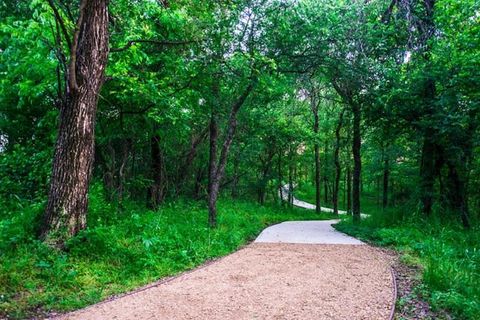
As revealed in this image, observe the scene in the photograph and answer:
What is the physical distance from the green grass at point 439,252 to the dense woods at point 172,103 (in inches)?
1.5

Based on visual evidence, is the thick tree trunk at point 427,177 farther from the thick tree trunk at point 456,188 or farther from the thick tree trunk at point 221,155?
the thick tree trunk at point 221,155

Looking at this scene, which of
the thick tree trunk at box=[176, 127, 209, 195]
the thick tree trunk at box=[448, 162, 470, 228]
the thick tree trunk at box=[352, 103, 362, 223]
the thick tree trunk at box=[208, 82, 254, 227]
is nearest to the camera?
the thick tree trunk at box=[208, 82, 254, 227]

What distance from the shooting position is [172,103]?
293 inches

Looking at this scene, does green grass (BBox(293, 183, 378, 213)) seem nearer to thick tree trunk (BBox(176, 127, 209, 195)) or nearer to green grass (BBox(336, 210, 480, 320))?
thick tree trunk (BBox(176, 127, 209, 195))

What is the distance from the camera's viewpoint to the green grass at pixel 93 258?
4020 millimetres

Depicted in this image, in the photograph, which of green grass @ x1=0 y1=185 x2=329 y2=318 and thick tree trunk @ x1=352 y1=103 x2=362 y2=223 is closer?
green grass @ x1=0 y1=185 x2=329 y2=318

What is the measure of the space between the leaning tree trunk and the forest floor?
1753mm

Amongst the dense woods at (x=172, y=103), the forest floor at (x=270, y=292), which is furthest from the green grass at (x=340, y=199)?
the forest floor at (x=270, y=292)

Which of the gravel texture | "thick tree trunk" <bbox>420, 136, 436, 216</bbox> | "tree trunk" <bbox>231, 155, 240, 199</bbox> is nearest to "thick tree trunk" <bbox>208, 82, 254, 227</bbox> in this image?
the gravel texture

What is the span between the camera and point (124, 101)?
316 inches

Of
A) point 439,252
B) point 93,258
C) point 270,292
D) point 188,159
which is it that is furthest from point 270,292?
Result: point 188,159

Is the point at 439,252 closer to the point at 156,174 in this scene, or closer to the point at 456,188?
the point at 456,188

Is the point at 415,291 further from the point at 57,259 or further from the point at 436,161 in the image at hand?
the point at 436,161

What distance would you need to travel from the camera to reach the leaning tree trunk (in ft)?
16.4
